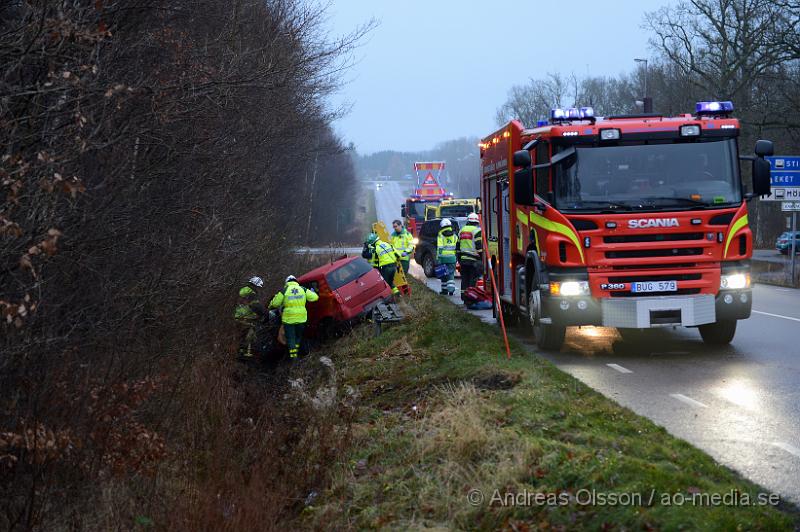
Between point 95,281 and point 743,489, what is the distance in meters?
6.33

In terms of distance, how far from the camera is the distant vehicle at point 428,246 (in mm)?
31891

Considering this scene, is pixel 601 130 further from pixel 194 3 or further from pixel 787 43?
pixel 787 43

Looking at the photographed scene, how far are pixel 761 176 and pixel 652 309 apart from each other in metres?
2.04

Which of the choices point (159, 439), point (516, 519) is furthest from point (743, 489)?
point (159, 439)

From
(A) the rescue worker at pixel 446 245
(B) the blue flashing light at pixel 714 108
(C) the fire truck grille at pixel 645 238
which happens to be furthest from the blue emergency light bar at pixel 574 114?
(A) the rescue worker at pixel 446 245

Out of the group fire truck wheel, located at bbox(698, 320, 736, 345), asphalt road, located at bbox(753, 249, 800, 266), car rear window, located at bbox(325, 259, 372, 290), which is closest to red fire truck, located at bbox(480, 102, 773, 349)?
fire truck wheel, located at bbox(698, 320, 736, 345)

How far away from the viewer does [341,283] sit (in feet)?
60.1

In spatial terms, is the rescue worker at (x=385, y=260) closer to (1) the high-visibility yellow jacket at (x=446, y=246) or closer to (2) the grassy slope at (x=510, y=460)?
(1) the high-visibility yellow jacket at (x=446, y=246)

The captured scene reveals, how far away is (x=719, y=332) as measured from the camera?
13422 millimetres

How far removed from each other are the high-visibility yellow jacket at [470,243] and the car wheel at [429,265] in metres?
10.6

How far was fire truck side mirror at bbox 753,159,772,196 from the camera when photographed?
1206cm

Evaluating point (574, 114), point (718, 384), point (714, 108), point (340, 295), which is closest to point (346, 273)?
point (340, 295)

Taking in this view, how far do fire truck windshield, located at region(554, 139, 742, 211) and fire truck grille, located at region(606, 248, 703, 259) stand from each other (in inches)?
20.0

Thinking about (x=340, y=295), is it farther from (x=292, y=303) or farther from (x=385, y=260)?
(x=385, y=260)
